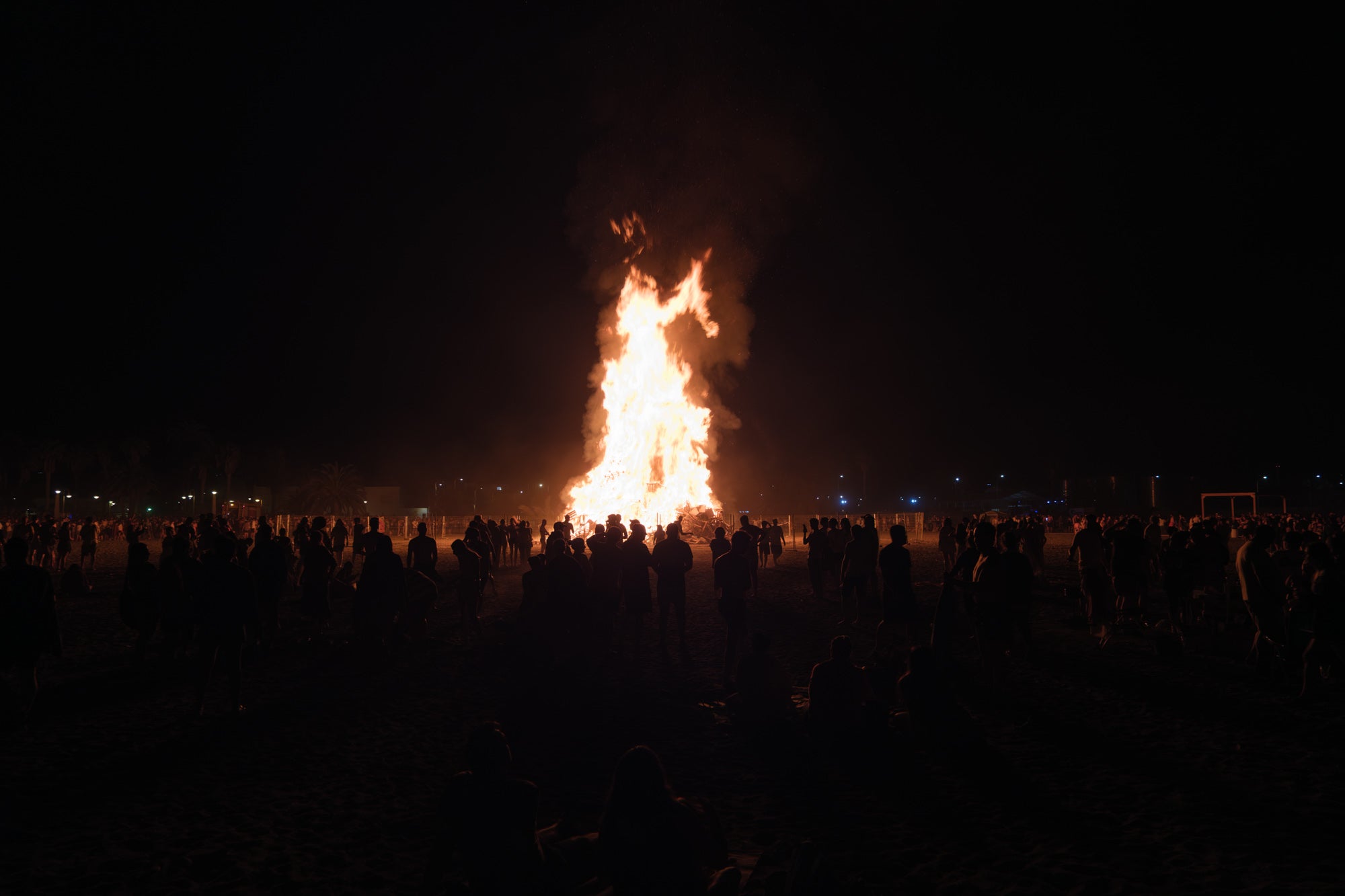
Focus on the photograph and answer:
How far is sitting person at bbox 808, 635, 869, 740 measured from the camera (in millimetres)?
6691

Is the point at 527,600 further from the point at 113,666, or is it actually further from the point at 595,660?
the point at 113,666

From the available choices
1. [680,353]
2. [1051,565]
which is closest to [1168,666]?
[1051,565]

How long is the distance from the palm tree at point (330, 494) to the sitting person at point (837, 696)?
71679mm

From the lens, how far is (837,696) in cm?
680

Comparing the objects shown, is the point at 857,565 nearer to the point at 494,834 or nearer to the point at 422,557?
the point at 422,557

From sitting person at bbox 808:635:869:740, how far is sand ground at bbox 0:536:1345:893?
0.74 ft

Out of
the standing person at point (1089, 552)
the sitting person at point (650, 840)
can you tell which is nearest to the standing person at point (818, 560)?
the standing person at point (1089, 552)

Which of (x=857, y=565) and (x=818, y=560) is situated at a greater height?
(x=857, y=565)

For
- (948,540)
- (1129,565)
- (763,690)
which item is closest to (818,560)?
(948,540)

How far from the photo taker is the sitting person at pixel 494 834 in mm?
3463

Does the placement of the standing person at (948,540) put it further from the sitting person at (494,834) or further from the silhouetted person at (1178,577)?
the sitting person at (494,834)

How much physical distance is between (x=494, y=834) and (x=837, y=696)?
395 centimetres

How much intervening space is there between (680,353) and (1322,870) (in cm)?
3827

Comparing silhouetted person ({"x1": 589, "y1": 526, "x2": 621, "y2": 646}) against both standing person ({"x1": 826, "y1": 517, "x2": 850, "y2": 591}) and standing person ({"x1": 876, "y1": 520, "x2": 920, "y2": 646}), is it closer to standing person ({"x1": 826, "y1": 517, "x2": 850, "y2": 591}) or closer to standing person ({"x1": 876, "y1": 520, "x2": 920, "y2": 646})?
standing person ({"x1": 876, "y1": 520, "x2": 920, "y2": 646})
